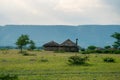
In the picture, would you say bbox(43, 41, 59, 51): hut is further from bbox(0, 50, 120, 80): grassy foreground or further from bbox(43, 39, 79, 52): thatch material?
bbox(0, 50, 120, 80): grassy foreground

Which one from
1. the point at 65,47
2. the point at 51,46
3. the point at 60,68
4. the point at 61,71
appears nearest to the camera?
the point at 61,71

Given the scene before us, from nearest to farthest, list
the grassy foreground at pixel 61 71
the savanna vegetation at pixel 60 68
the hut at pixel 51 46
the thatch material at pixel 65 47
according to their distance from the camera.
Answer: the savanna vegetation at pixel 60 68 → the grassy foreground at pixel 61 71 → the thatch material at pixel 65 47 → the hut at pixel 51 46

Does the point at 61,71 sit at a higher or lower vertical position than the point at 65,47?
lower

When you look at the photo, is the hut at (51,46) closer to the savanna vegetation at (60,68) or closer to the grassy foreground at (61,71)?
the savanna vegetation at (60,68)

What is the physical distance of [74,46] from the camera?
350 feet

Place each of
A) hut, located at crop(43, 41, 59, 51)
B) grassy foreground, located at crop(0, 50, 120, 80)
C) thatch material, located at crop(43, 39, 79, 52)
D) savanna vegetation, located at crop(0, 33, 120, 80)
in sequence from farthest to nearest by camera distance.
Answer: hut, located at crop(43, 41, 59, 51), thatch material, located at crop(43, 39, 79, 52), grassy foreground, located at crop(0, 50, 120, 80), savanna vegetation, located at crop(0, 33, 120, 80)

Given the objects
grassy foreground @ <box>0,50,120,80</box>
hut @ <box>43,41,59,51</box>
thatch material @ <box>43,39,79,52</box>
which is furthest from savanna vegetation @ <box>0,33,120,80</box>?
hut @ <box>43,41,59,51</box>

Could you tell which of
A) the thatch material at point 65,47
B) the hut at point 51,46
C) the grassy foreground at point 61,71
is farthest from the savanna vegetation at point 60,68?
the hut at point 51,46

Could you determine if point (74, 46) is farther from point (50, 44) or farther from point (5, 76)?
point (5, 76)

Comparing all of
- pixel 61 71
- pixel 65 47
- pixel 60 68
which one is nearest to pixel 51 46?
pixel 65 47

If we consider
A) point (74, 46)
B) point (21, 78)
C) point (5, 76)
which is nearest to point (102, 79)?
point (21, 78)

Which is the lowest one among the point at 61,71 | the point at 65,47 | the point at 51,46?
the point at 61,71

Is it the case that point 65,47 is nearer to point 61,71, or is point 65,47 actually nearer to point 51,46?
point 51,46

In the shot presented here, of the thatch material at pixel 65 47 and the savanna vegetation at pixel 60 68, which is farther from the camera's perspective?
the thatch material at pixel 65 47
